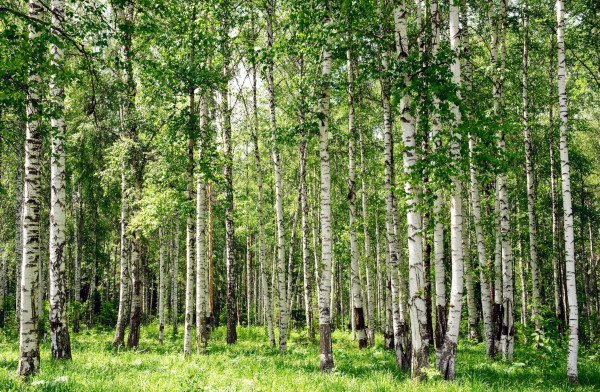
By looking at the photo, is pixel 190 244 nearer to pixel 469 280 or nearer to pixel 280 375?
pixel 280 375

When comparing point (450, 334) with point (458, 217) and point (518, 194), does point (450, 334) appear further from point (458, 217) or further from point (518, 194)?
point (518, 194)

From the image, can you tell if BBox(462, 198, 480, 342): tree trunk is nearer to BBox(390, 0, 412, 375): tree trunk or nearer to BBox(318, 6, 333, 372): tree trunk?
BBox(390, 0, 412, 375): tree trunk

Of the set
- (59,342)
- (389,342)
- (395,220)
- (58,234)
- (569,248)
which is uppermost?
(395,220)

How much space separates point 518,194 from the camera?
18125mm

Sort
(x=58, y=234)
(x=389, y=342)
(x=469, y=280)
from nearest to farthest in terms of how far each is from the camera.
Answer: (x=58, y=234)
(x=389, y=342)
(x=469, y=280)

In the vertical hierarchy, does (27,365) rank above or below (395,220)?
below

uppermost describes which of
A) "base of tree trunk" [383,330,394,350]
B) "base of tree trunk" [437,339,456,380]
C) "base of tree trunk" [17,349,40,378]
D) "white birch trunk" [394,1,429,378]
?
"white birch trunk" [394,1,429,378]

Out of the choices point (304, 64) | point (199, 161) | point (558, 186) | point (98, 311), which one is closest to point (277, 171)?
point (199, 161)

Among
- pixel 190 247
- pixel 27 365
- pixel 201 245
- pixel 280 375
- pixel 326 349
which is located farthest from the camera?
pixel 201 245

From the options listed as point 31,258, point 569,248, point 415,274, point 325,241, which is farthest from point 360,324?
point 31,258

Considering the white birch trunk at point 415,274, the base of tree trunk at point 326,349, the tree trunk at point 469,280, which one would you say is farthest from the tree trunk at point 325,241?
the tree trunk at point 469,280

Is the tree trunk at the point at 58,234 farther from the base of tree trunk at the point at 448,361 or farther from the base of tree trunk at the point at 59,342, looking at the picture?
the base of tree trunk at the point at 448,361

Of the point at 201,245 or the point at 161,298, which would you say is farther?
the point at 161,298

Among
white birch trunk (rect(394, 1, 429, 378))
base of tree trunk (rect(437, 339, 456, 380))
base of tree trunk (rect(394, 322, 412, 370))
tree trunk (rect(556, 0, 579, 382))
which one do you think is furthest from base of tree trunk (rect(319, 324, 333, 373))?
tree trunk (rect(556, 0, 579, 382))
